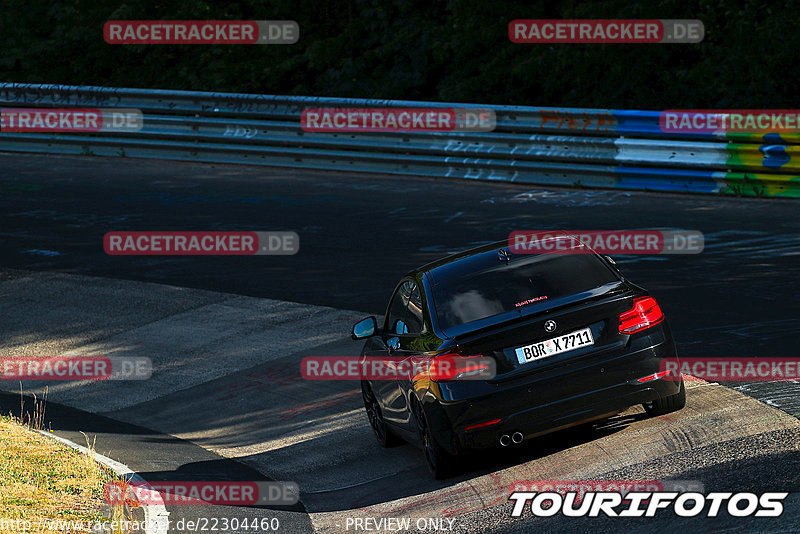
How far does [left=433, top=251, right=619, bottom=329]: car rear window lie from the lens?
8.30 metres

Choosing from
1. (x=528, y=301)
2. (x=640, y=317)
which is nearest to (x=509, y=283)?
(x=528, y=301)

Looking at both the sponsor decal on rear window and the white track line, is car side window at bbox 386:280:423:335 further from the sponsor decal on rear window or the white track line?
the white track line

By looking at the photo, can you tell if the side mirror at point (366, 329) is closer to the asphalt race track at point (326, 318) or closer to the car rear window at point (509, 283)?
the car rear window at point (509, 283)

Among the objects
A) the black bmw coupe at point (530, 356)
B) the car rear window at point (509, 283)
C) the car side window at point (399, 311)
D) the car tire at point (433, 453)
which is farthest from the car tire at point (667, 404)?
the car side window at point (399, 311)

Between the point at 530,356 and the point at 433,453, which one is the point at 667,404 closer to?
the point at 530,356

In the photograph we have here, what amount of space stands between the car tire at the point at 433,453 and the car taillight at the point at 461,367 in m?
0.36

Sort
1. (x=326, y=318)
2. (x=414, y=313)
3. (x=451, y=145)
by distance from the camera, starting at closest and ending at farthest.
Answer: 1. (x=414, y=313)
2. (x=326, y=318)
3. (x=451, y=145)

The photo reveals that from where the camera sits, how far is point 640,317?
320 inches

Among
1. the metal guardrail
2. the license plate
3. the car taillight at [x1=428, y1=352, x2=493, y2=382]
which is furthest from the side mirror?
the metal guardrail

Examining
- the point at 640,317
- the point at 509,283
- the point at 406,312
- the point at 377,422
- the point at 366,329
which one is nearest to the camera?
the point at 640,317

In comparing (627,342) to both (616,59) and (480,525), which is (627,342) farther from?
(616,59)

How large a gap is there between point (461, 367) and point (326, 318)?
5.51 meters

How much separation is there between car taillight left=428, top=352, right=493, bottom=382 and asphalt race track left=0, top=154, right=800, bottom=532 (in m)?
0.78

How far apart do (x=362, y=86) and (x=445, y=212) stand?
312 inches
